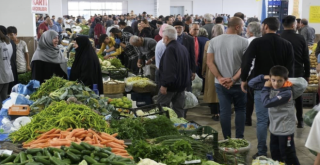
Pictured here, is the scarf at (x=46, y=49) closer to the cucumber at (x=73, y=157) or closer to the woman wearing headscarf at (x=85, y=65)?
the woman wearing headscarf at (x=85, y=65)

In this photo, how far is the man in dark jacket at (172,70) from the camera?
21.4 ft

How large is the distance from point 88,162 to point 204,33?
21.1 ft

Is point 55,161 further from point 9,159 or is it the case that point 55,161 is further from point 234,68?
point 234,68

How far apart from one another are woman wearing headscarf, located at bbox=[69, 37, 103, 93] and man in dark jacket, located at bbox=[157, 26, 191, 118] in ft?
3.66

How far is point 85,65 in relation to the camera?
6961mm

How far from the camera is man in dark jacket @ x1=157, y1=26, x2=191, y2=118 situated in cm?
652

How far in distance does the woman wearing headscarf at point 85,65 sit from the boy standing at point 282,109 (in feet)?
9.29

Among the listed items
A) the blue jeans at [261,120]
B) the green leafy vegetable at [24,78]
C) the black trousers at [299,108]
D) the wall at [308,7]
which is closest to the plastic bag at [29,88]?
the green leafy vegetable at [24,78]

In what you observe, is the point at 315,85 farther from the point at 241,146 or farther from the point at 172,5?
the point at 172,5

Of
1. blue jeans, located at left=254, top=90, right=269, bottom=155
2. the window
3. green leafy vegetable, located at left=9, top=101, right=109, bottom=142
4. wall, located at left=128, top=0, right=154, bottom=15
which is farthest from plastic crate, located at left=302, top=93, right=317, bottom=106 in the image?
the window

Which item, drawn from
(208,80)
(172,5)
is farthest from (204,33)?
(172,5)

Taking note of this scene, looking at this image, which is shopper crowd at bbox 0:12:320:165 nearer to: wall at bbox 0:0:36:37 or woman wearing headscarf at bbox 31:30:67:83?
woman wearing headscarf at bbox 31:30:67:83

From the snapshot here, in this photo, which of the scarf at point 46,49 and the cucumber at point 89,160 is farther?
the scarf at point 46,49

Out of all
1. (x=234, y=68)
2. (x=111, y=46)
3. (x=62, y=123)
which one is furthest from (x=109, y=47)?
(x=62, y=123)
